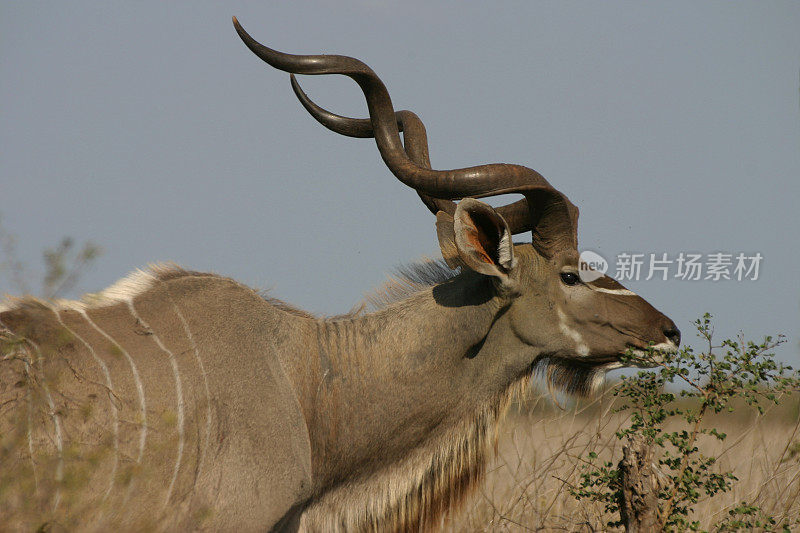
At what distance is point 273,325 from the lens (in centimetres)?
384

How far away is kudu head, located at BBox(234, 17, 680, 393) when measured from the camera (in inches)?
150

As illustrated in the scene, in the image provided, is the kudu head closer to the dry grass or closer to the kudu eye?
the kudu eye

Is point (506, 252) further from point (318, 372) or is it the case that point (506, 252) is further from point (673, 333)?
point (318, 372)

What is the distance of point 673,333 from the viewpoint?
12.7ft

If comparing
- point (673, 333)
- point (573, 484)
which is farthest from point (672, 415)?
point (573, 484)

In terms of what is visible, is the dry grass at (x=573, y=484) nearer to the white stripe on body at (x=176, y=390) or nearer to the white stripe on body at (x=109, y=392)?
the white stripe on body at (x=176, y=390)

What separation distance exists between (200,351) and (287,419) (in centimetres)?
48

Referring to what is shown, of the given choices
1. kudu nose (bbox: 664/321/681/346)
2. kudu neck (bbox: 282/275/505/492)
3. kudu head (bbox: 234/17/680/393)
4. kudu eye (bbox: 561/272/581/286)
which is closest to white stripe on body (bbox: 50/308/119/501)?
kudu neck (bbox: 282/275/505/492)

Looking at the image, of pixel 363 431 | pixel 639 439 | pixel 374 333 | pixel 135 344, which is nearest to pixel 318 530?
pixel 363 431

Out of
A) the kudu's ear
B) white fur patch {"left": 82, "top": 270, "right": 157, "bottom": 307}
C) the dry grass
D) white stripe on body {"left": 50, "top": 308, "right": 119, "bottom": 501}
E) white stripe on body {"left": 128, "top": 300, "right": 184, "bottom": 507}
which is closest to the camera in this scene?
white stripe on body {"left": 50, "top": 308, "right": 119, "bottom": 501}

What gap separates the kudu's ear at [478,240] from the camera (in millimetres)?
3760

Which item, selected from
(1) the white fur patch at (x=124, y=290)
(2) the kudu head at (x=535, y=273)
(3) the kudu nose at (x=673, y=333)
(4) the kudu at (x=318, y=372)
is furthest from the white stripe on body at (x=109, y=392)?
(3) the kudu nose at (x=673, y=333)

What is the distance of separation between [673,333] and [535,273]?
0.70 meters

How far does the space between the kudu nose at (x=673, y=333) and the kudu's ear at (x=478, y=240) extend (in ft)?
2.56
